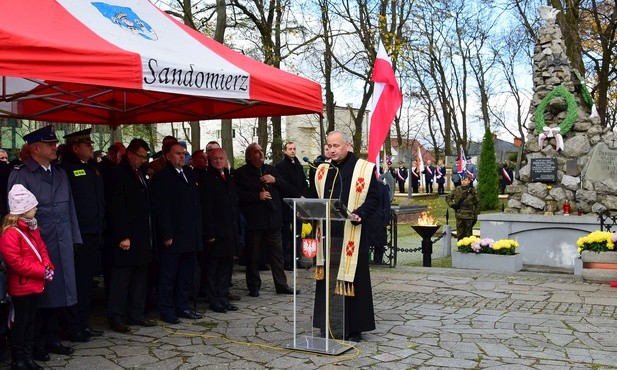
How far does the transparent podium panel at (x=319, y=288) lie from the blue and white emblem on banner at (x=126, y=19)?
215 centimetres

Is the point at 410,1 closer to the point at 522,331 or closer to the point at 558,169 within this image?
the point at 558,169

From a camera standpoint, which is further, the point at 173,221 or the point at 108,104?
the point at 108,104

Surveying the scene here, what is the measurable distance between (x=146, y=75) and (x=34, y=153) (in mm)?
1167

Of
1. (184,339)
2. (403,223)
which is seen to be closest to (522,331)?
(184,339)

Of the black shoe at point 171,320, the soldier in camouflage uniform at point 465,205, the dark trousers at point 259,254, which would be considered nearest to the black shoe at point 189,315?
the black shoe at point 171,320

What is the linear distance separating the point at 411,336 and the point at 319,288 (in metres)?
1.09

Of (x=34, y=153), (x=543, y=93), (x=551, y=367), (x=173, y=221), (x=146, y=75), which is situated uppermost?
(x=543, y=93)

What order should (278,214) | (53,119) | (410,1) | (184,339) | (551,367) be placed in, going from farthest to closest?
(410,1)
(53,119)
(278,214)
(184,339)
(551,367)

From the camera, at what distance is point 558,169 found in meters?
14.0

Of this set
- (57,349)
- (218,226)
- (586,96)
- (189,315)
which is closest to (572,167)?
(586,96)

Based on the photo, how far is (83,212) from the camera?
6.56 meters

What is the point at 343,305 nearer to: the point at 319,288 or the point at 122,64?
the point at 319,288

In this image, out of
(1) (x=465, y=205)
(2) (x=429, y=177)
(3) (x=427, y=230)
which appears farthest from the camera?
(2) (x=429, y=177)

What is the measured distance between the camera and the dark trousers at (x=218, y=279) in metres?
8.11
